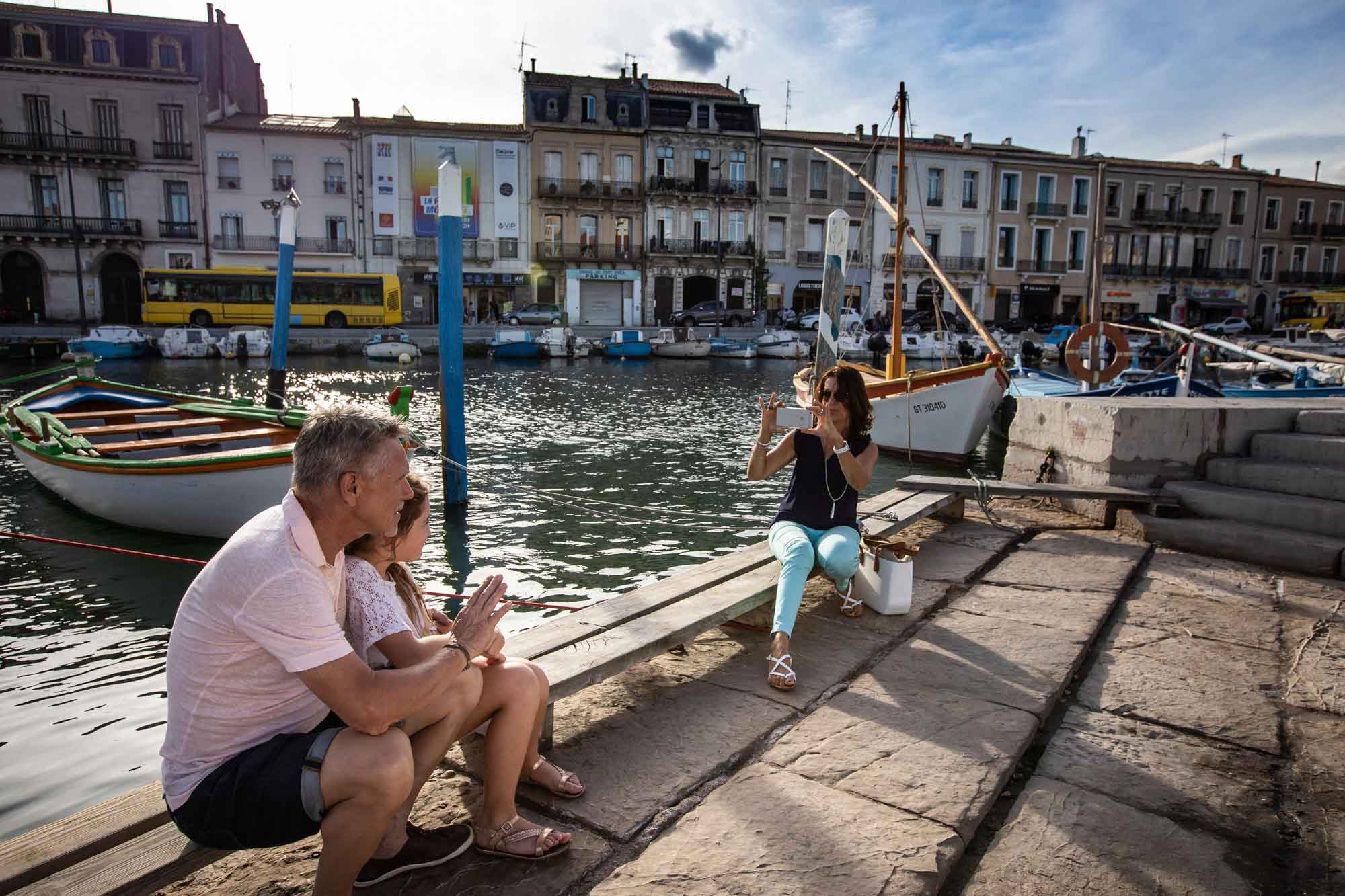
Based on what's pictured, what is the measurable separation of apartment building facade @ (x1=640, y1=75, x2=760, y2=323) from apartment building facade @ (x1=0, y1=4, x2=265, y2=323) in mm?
20259

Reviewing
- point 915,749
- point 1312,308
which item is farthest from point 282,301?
point 1312,308

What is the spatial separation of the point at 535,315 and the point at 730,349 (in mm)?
9660

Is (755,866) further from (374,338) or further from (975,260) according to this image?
(975,260)

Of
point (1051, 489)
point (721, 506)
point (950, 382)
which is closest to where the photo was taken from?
point (1051, 489)

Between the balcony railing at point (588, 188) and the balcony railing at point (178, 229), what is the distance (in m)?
15.3

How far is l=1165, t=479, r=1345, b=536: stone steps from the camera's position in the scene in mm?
4676

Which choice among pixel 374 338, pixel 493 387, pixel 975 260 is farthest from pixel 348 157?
pixel 975 260

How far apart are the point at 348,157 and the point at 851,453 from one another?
1531 inches

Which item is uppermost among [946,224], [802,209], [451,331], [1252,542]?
[802,209]

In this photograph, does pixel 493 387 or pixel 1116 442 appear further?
pixel 493 387

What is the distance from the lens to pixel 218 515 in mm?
7629

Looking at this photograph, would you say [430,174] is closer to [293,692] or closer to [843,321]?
[843,321]

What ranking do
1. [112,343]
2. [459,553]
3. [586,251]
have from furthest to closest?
[586,251], [112,343], [459,553]

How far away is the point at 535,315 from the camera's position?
37000 mm
